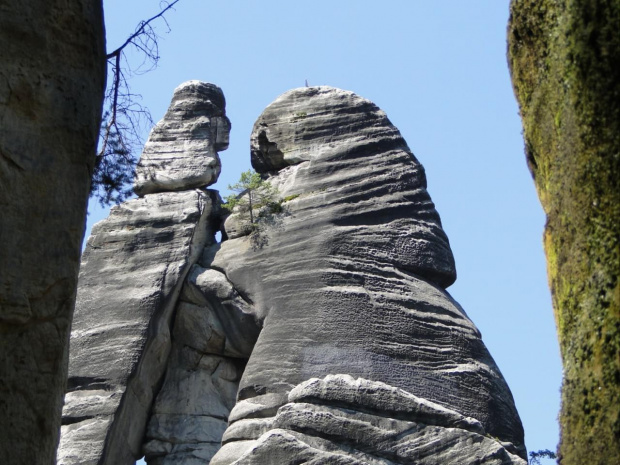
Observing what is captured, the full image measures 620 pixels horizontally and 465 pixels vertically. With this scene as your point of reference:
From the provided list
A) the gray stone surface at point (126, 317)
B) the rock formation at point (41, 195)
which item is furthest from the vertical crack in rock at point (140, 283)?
the rock formation at point (41, 195)

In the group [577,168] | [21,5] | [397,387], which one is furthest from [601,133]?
[397,387]

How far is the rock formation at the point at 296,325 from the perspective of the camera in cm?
1441

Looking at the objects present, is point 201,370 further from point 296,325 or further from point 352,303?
point 352,303

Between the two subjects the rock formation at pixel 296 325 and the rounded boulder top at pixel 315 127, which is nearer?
the rock formation at pixel 296 325

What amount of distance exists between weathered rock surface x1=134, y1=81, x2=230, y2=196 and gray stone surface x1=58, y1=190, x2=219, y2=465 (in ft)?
0.90

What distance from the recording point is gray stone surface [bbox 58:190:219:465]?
52.3ft

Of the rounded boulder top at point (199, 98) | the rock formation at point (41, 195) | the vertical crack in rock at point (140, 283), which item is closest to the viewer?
the rock formation at point (41, 195)

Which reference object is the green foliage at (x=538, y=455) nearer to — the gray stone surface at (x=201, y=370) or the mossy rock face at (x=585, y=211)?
the gray stone surface at (x=201, y=370)

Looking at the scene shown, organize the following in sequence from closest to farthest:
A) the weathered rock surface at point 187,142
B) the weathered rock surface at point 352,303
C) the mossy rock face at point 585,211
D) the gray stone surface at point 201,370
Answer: the mossy rock face at point 585,211 → the weathered rock surface at point 352,303 → the gray stone surface at point 201,370 → the weathered rock surface at point 187,142

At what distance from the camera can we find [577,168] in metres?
3.12

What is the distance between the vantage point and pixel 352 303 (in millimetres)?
15883

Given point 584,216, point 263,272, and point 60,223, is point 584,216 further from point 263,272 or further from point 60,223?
point 263,272

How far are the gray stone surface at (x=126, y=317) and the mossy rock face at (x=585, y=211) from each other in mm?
12931

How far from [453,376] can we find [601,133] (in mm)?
12637
